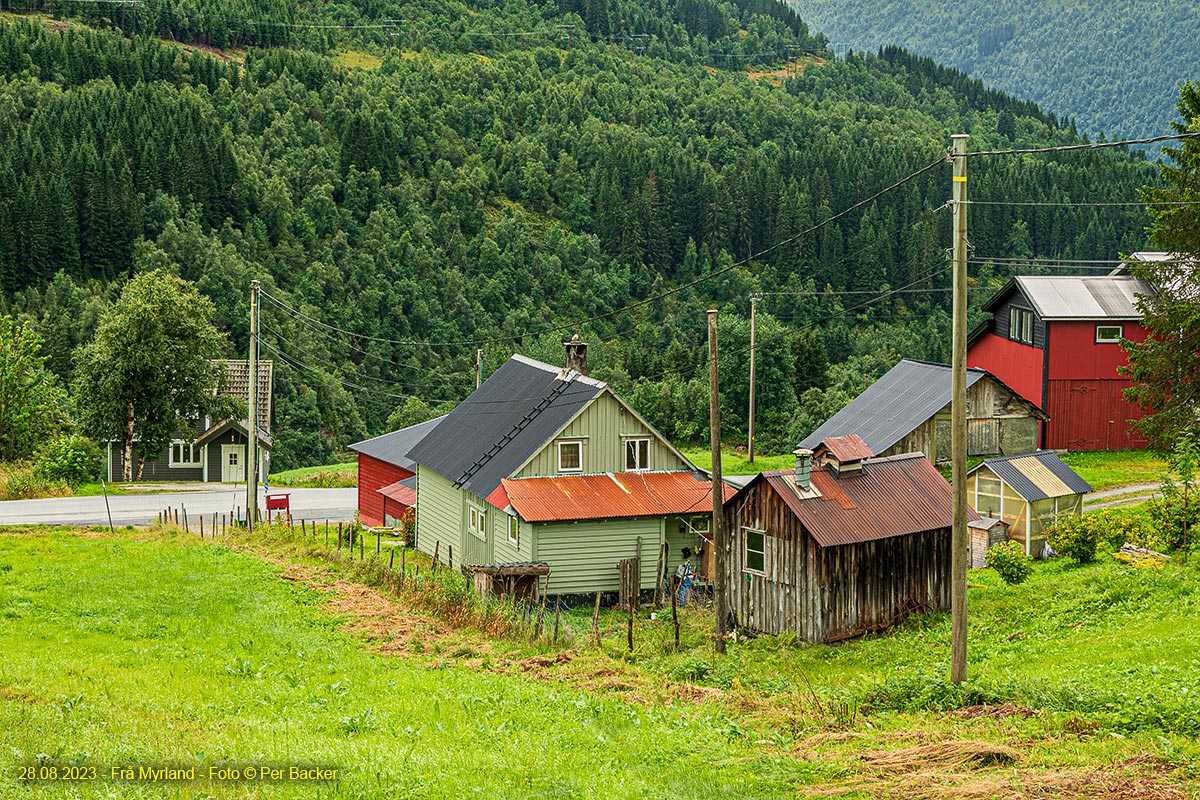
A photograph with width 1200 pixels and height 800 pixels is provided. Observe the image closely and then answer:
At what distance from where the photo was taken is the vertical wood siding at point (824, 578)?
25.6 m

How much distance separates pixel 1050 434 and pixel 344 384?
208 ft

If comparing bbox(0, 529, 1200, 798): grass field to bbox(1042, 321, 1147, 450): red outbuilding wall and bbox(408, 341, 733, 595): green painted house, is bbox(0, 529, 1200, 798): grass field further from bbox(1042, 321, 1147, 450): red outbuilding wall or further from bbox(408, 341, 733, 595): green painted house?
bbox(1042, 321, 1147, 450): red outbuilding wall

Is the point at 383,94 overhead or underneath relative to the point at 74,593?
overhead

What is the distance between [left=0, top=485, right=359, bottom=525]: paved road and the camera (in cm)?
4187

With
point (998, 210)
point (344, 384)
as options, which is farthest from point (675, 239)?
point (344, 384)

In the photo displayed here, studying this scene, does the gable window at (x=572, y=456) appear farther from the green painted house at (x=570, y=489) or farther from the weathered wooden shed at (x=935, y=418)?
the weathered wooden shed at (x=935, y=418)

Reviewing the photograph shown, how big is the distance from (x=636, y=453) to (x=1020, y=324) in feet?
75.7

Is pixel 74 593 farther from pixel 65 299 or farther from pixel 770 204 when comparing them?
pixel 770 204

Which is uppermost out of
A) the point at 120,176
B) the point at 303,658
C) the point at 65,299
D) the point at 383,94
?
the point at 383,94

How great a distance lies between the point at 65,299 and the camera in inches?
3799

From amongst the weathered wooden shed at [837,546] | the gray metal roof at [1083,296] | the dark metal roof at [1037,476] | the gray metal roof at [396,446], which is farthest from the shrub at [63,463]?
the gray metal roof at [1083,296]

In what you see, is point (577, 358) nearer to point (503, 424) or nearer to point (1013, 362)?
point (503, 424)

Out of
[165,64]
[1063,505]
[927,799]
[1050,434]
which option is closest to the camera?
[927,799]

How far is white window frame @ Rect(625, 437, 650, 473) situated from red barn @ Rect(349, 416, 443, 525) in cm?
1115
